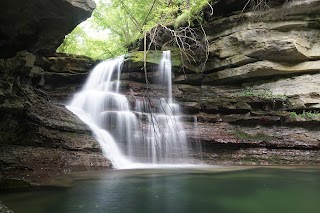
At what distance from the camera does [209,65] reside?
14.3 meters

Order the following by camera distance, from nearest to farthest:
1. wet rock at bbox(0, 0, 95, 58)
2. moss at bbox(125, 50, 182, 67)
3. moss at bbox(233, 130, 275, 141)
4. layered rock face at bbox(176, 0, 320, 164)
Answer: wet rock at bbox(0, 0, 95, 58) → layered rock face at bbox(176, 0, 320, 164) → moss at bbox(233, 130, 275, 141) → moss at bbox(125, 50, 182, 67)

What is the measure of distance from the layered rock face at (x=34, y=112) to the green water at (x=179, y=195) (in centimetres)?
147

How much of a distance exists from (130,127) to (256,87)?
6311 millimetres

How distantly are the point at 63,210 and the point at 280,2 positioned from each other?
1208 cm

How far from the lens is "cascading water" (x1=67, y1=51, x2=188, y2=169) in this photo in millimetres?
10547

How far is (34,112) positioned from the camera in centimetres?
941

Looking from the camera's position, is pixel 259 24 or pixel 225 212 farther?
pixel 259 24

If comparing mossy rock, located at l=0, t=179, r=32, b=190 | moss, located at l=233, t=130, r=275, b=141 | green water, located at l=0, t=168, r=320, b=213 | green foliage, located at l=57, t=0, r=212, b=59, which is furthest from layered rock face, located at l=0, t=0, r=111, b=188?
green foliage, located at l=57, t=0, r=212, b=59

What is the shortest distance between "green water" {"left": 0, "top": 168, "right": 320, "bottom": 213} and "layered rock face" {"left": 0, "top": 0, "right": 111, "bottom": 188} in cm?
147

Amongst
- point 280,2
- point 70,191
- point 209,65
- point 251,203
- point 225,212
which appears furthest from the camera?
point 209,65

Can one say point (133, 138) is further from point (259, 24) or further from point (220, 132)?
point (259, 24)

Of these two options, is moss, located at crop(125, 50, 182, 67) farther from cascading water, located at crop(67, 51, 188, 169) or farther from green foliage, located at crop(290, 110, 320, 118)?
green foliage, located at crop(290, 110, 320, 118)

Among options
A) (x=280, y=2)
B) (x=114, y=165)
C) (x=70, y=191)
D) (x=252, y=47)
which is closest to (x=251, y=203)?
(x=70, y=191)

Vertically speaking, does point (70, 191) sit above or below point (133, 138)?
below
